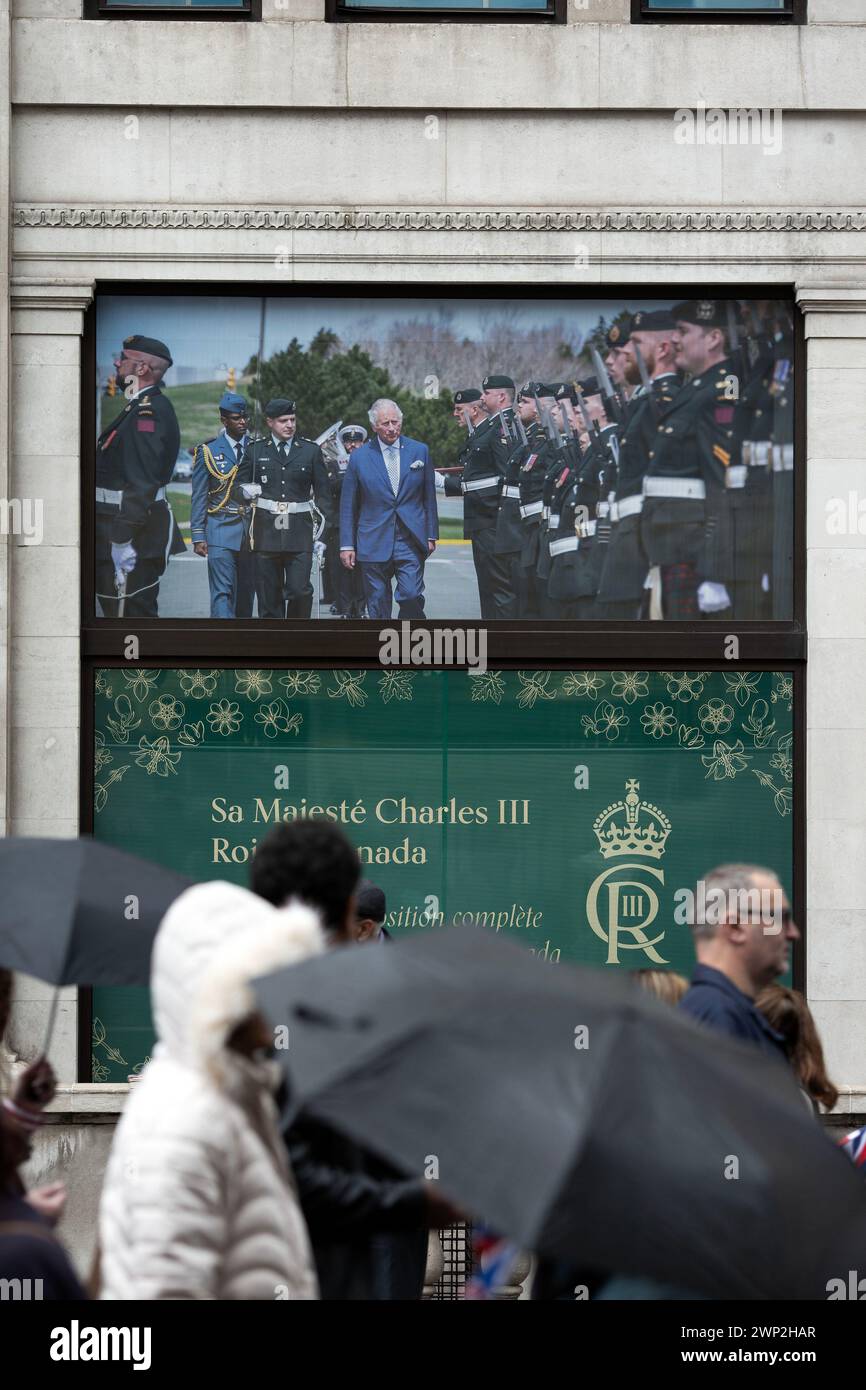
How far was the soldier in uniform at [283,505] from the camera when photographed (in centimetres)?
1072

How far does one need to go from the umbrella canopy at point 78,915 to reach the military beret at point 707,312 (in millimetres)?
6698

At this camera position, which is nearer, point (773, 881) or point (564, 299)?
point (773, 881)

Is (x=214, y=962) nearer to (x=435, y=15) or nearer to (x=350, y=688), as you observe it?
(x=350, y=688)

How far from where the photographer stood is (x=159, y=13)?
10641 mm

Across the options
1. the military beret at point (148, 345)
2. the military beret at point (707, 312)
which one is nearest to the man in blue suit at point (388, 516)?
the military beret at point (148, 345)

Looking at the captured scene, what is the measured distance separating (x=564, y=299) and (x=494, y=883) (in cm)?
381

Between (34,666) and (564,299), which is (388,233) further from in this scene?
(34,666)

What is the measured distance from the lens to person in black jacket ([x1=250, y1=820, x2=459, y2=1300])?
3957 millimetres

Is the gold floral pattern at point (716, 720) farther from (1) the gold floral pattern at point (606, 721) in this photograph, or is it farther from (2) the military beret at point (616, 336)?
(2) the military beret at point (616, 336)

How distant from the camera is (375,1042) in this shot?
327cm

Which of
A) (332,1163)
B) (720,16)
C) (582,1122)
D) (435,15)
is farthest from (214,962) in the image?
(720,16)

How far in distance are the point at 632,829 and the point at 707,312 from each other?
3400 mm
